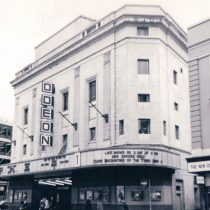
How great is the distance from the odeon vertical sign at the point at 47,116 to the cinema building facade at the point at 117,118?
10cm

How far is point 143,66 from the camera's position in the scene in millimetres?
34375

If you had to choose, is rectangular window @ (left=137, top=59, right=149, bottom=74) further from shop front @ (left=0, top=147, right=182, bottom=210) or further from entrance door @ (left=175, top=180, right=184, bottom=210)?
entrance door @ (left=175, top=180, right=184, bottom=210)

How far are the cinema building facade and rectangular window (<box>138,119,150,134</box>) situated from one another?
0.28ft

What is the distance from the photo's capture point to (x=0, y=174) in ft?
143

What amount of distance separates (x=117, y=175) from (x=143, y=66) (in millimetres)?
9593

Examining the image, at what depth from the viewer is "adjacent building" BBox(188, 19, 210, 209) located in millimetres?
24672

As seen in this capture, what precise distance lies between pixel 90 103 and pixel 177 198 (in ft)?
36.2

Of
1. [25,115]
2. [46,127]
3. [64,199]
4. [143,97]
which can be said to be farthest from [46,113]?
[143,97]

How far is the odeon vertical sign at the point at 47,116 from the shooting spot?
39263mm

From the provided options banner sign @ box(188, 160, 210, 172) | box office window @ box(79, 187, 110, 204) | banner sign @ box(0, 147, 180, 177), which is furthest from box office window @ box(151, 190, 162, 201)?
banner sign @ box(188, 160, 210, 172)

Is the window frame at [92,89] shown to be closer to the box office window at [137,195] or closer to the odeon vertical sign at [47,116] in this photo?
the odeon vertical sign at [47,116]

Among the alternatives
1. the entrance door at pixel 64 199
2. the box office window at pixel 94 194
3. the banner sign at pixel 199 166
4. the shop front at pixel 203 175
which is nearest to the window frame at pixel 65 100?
the entrance door at pixel 64 199

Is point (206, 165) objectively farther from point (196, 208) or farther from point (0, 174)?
point (0, 174)

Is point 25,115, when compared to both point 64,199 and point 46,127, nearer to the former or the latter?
point 46,127
